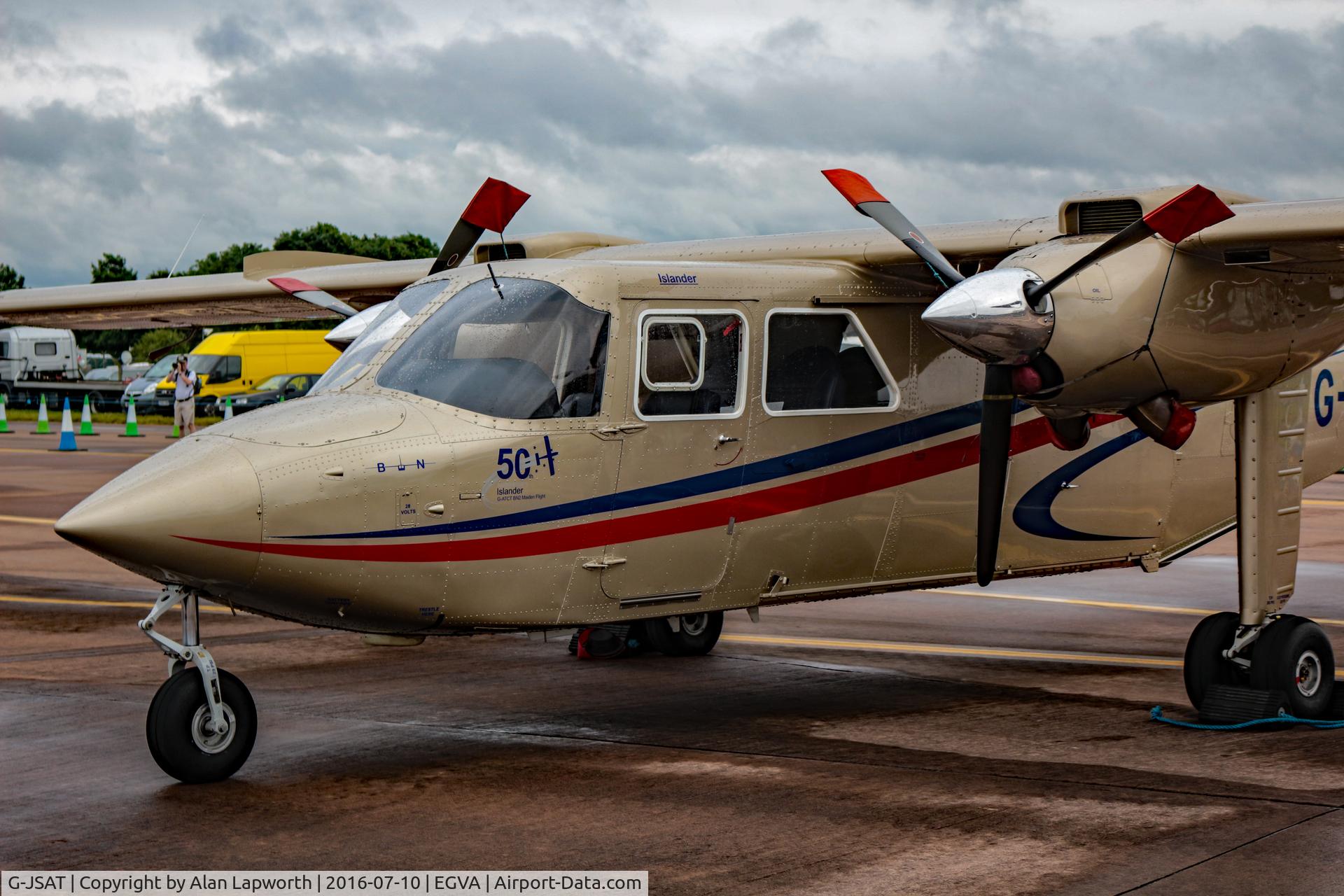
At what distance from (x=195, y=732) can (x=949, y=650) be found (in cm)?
647

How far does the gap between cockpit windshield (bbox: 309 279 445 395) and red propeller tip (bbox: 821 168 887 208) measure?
2.49 metres

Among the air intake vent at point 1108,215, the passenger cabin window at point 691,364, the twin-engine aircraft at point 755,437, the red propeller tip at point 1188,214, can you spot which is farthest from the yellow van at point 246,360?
the red propeller tip at point 1188,214

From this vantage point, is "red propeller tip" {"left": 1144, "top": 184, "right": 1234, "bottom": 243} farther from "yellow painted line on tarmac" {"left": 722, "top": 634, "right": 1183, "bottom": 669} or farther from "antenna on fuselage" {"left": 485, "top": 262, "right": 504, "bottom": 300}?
"yellow painted line on tarmac" {"left": 722, "top": 634, "right": 1183, "bottom": 669}

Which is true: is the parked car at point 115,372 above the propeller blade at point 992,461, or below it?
above

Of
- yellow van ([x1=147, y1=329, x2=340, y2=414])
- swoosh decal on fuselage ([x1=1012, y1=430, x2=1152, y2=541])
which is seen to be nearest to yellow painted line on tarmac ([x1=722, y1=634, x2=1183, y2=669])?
swoosh decal on fuselage ([x1=1012, y1=430, x2=1152, y2=541])

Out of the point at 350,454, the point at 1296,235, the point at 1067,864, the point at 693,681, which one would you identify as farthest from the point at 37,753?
the point at 1296,235

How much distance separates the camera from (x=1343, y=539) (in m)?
19.1

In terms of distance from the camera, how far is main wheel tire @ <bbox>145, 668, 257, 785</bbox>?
7621 millimetres

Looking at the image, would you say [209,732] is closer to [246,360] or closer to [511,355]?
[511,355]

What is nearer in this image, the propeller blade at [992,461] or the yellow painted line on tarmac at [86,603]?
the propeller blade at [992,461]

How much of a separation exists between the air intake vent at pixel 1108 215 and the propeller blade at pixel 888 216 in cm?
84

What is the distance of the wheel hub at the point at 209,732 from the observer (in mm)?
7730

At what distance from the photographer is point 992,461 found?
353 inches

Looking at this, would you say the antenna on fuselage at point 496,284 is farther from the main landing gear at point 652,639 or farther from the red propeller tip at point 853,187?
the main landing gear at point 652,639
